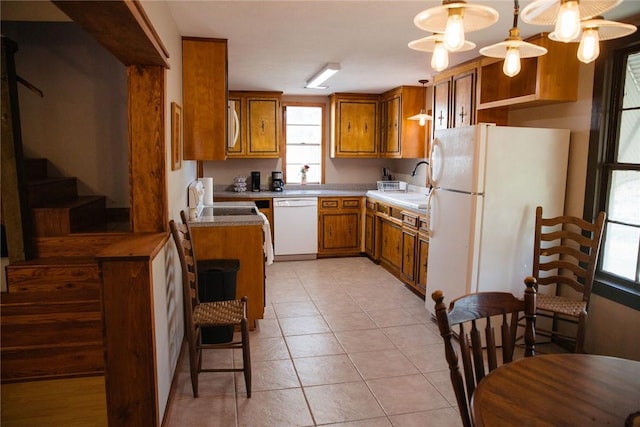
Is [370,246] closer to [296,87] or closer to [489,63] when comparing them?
[296,87]

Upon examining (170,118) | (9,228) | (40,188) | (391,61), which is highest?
(391,61)

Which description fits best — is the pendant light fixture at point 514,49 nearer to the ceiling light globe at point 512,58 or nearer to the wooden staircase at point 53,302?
the ceiling light globe at point 512,58

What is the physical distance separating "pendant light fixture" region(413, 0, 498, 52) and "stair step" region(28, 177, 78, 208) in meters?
2.89

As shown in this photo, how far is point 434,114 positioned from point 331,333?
101 inches

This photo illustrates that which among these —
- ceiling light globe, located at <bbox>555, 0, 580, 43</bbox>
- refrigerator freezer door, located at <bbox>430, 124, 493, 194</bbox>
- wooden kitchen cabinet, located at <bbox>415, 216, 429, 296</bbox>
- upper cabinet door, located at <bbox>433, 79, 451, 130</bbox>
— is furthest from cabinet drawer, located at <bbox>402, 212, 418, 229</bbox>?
ceiling light globe, located at <bbox>555, 0, 580, 43</bbox>

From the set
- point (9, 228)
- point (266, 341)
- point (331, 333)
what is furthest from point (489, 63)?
point (9, 228)

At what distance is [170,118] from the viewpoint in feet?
9.12

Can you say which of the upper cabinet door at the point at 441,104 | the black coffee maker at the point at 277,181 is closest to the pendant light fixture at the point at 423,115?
the upper cabinet door at the point at 441,104

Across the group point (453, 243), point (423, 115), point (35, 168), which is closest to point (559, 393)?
point (453, 243)

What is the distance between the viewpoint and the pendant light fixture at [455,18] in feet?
5.08

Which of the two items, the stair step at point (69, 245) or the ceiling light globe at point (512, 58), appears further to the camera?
the stair step at point (69, 245)

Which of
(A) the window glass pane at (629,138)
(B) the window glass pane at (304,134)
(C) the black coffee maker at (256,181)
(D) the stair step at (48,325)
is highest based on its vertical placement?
(B) the window glass pane at (304,134)

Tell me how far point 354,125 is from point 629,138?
3.80 meters

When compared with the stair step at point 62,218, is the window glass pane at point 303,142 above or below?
above
